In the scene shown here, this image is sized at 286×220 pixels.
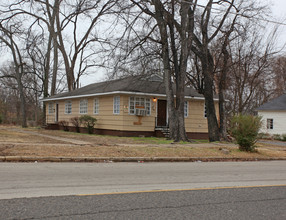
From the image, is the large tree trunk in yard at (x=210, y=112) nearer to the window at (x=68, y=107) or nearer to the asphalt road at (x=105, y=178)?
the asphalt road at (x=105, y=178)

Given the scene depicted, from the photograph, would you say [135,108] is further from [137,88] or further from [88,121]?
[88,121]

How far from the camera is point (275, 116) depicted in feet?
112

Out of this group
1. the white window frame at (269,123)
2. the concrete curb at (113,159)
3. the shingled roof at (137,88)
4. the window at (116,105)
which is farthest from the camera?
the white window frame at (269,123)

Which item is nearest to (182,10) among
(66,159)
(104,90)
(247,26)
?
(247,26)

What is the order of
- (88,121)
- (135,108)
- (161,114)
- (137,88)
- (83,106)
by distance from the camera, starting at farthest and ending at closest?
(83,106) → (161,114) → (88,121) → (137,88) → (135,108)

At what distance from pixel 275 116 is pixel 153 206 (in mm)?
32165

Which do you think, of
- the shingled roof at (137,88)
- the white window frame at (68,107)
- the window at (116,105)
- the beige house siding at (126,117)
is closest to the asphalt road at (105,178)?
the shingled roof at (137,88)

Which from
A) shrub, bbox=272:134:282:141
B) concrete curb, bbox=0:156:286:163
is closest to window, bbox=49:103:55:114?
concrete curb, bbox=0:156:286:163

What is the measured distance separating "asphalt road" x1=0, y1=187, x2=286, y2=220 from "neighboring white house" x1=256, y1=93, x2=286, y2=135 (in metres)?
29.0

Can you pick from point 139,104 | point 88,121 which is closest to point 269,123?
point 139,104

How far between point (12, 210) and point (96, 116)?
1951 cm

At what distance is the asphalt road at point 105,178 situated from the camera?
20.9 ft

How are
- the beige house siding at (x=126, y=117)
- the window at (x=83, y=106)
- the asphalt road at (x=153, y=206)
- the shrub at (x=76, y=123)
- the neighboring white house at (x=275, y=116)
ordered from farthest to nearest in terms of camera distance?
1. the neighboring white house at (x=275, y=116)
2. the window at (x=83, y=106)
3. the shrub at (x=76, y=123)
4. the beige house siding at (x=126, y=117)
5. the asphalt road at (x=153, y=206)

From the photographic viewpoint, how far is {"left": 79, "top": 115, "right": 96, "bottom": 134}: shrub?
75.9ft
